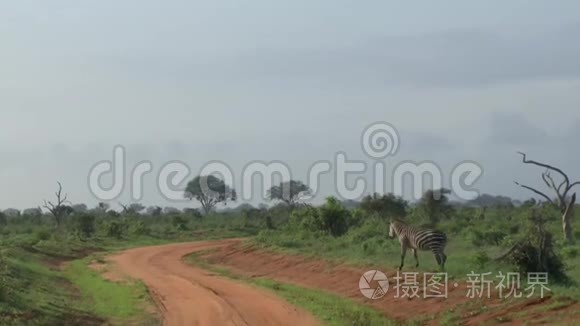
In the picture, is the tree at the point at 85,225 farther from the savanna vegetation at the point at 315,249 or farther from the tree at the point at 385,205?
the tree at the point at 385,205

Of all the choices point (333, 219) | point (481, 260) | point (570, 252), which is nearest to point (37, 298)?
point (481, 260)

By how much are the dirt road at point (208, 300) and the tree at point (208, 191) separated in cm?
6530

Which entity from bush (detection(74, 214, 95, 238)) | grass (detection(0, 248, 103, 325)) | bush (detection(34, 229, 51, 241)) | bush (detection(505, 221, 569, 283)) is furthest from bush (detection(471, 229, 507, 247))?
bush (detection(74, 214, 95, 238))

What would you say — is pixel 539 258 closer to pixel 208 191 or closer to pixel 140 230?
pixel 140 230

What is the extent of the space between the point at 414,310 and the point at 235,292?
620 cm

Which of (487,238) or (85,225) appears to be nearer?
(487,238)

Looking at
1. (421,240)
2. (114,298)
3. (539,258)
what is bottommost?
(114,298)

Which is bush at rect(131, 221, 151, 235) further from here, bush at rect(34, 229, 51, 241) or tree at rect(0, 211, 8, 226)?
tree at rect(0, 211, 8, 226)

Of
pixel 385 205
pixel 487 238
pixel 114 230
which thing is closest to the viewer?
pixel 487 238

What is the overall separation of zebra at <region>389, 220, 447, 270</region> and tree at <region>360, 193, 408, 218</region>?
25.6 m

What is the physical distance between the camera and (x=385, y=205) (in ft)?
158

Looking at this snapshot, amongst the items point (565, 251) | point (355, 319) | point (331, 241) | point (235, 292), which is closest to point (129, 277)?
point (235, 292)

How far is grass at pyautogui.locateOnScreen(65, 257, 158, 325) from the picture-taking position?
1694cm

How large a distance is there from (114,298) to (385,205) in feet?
98.9
